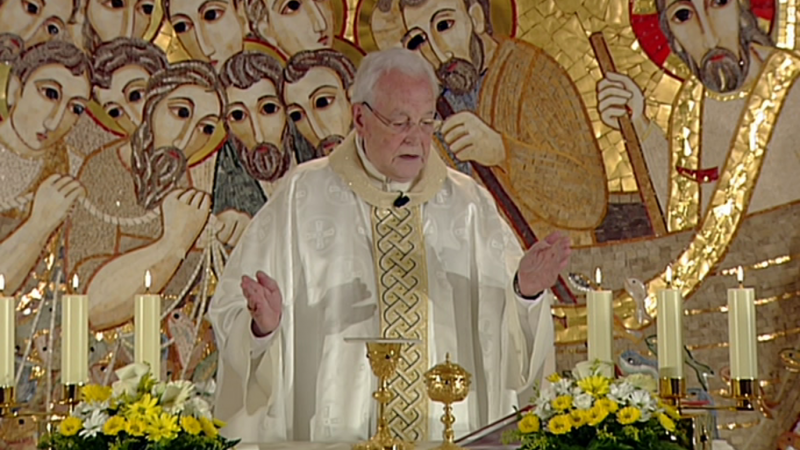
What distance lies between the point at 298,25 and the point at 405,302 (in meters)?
2.32

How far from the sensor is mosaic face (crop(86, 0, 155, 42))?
744 centimetres

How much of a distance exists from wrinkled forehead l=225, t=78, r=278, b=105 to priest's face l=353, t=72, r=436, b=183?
1.90 metres

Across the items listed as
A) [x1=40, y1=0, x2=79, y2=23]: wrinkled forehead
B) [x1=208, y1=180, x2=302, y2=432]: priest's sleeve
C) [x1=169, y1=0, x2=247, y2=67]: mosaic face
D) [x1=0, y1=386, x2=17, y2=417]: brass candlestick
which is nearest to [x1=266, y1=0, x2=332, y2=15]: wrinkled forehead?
[x1=169, y1=0, x2=247, y2=67]: mosaic face

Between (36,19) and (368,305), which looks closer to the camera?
(368,305)

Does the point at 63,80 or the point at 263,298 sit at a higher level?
the point at 63,80

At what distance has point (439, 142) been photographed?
7.55 m

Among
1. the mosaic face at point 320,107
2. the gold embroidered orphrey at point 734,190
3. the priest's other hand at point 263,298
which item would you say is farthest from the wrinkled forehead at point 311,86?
the priest's other hand at point 263,298

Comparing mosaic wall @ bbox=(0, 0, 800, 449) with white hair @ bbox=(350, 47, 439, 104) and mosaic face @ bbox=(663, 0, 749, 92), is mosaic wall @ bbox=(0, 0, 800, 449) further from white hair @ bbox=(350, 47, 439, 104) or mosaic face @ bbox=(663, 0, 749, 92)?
white hair @ bbox=(350, 47, 439, 104)

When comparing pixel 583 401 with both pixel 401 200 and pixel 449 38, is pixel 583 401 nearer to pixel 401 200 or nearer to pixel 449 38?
pixel 401 200

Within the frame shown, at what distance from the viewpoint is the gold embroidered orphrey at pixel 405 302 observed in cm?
548

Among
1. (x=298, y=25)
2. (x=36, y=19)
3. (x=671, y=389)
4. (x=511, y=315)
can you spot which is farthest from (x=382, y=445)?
(x=36, y=19)

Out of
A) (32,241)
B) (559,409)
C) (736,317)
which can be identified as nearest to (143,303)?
(559,409)

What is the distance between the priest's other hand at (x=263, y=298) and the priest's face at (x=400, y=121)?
1071 millimetres

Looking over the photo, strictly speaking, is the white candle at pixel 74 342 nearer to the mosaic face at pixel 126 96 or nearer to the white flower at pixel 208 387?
the white flower at pixel 208 387
